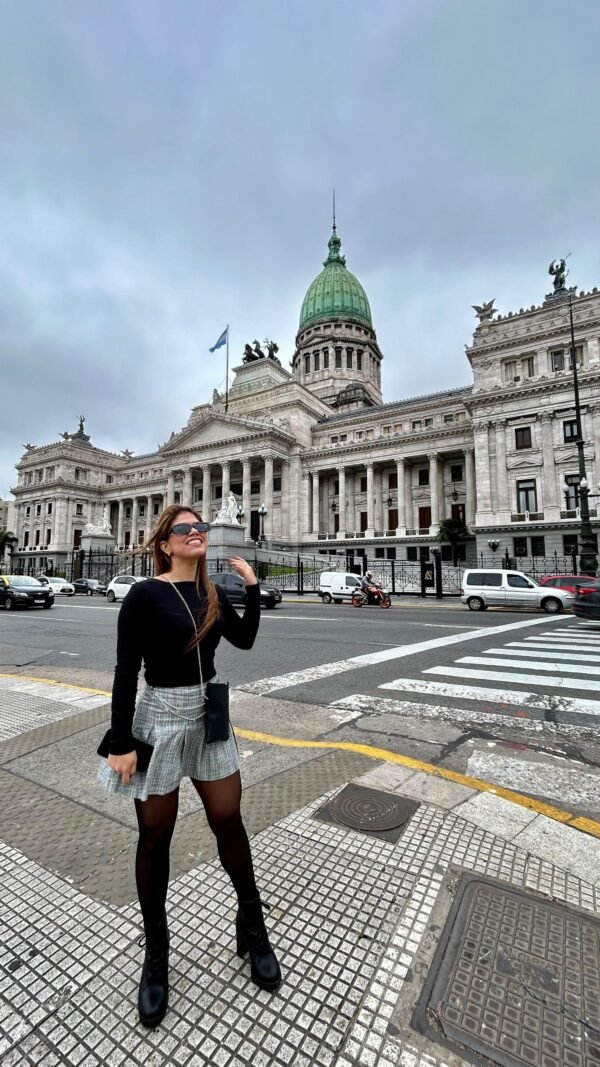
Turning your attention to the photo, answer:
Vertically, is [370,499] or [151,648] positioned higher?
[370,499]

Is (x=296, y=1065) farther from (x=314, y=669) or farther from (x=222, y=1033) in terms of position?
(x=314, y=669)

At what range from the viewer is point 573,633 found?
469 inches

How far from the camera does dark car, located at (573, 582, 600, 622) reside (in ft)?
43.0

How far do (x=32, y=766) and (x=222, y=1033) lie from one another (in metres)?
3.05

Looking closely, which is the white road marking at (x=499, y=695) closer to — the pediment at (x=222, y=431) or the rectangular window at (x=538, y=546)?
the rectangular window at (x=538, y=546)

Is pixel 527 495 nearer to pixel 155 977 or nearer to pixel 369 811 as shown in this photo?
pixel 369 811

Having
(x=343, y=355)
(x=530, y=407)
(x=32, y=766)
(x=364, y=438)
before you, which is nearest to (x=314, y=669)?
(x=32, y=766)

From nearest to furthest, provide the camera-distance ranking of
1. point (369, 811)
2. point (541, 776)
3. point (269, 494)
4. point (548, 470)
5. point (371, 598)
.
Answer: point (369, 811) → point (541, 776) → point (371, 598) → point (548, 470) → point (269, 494)

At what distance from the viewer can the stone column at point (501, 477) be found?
38.3 meters

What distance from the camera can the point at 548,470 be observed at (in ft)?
122

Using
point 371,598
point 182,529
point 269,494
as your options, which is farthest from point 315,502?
point 182,529

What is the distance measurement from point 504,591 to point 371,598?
584 centimetres

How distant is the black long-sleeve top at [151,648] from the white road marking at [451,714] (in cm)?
365

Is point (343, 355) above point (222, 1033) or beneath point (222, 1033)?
above
